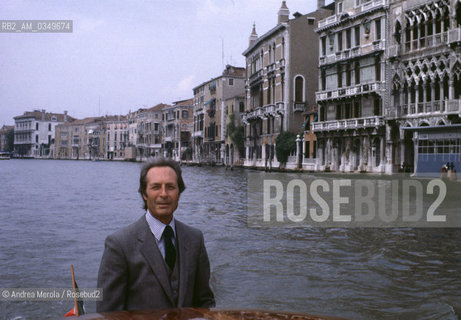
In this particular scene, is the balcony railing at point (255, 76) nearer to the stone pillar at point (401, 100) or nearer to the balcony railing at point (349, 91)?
the balcony railing at point (349, 91)

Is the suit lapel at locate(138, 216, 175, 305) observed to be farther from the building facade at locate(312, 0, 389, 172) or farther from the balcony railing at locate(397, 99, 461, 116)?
the building facade at locate(312, 0, 389, 172)

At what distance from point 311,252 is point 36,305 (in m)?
4.19

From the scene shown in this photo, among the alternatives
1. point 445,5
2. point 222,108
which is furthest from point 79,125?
point 445,5

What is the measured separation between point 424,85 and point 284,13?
65.6 feet

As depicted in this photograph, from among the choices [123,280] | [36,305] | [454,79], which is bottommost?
[36,305]

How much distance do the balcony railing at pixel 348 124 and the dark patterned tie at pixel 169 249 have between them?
3038cm

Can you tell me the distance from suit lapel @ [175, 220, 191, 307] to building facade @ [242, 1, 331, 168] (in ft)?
122

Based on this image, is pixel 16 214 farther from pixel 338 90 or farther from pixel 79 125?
pixel 79 125

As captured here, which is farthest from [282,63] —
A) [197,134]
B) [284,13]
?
[197,134]

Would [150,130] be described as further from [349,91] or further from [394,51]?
[394,51]

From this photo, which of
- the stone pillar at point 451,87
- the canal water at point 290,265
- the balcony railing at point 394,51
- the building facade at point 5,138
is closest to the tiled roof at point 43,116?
the building facade at point 5,138

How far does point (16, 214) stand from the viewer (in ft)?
44.8

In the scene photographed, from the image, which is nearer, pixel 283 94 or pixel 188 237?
pixel 188 237

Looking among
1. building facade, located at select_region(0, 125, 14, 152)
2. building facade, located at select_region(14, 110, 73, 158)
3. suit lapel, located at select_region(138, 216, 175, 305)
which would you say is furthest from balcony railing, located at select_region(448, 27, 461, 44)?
building facade, located at select_region(0, 125, 14, 152)
